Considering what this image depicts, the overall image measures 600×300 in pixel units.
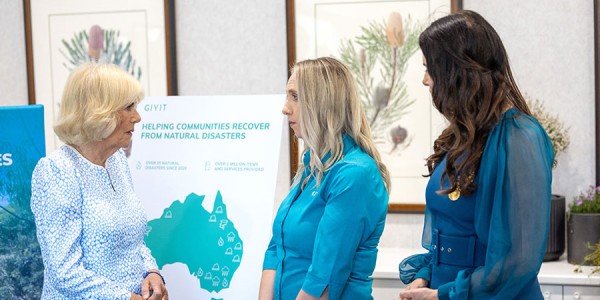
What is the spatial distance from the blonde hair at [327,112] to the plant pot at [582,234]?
1288 mm

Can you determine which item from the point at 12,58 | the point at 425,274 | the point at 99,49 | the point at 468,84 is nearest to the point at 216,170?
the point at 425,274

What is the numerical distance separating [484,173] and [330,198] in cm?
58

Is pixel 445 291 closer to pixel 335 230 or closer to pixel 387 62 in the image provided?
pixel 335 230

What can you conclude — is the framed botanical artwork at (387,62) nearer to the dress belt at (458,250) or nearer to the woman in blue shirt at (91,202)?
the woman in blue shirt at (91,202)

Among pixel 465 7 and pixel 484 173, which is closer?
Answer: pixel 484 173

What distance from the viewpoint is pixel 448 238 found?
1.71 metres

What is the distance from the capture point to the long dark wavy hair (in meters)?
1.59

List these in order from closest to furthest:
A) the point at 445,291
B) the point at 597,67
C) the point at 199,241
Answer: the point at 445,291 → the point at 199,241 → the point at 597,67

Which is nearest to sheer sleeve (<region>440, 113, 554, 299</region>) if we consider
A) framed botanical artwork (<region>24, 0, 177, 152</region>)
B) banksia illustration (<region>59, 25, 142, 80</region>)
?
framed botanical artwork (<region>24, 0, 177, 152</region>)

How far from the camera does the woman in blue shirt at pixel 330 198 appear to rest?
6.67 feet

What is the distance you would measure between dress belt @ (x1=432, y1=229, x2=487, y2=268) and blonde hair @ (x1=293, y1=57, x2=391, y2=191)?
46 cm

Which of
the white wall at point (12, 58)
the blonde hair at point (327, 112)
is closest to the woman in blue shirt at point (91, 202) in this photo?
the blonde hair at point (327, 112)

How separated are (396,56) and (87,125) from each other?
66.4 inches

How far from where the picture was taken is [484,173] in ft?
5.20
